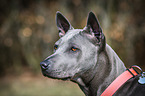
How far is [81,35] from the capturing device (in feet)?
8.24

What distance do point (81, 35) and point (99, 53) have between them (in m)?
0.35

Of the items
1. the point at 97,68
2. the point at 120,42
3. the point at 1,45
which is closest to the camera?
the point at 97,68

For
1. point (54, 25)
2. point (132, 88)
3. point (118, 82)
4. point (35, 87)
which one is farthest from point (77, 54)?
point (35, 87)

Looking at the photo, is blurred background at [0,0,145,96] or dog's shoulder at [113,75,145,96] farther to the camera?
blurred background at [0,0,145,96]

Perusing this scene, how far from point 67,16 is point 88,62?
19.2ft

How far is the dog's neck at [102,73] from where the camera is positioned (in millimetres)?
2324

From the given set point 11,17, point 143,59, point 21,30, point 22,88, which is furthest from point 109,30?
point 22,88

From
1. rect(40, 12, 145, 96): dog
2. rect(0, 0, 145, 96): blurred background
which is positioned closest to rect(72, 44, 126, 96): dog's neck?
rect(40, 12, 145, 96): dog

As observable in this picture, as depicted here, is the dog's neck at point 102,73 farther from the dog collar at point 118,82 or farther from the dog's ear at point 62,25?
the dog's ear at point 62,25

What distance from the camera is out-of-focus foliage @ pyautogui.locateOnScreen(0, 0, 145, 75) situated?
25.9 feet

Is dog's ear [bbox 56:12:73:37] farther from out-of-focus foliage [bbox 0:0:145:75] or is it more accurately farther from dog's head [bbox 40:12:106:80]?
out-of-focus foliage [bbox 0:0:145:75]

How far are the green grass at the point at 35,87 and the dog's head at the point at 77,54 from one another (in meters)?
5.09

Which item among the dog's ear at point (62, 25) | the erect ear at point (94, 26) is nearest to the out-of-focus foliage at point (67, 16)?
the dog's ear at point (62, 25)

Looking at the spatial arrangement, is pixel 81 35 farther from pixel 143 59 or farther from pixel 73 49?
pixel 143 59
